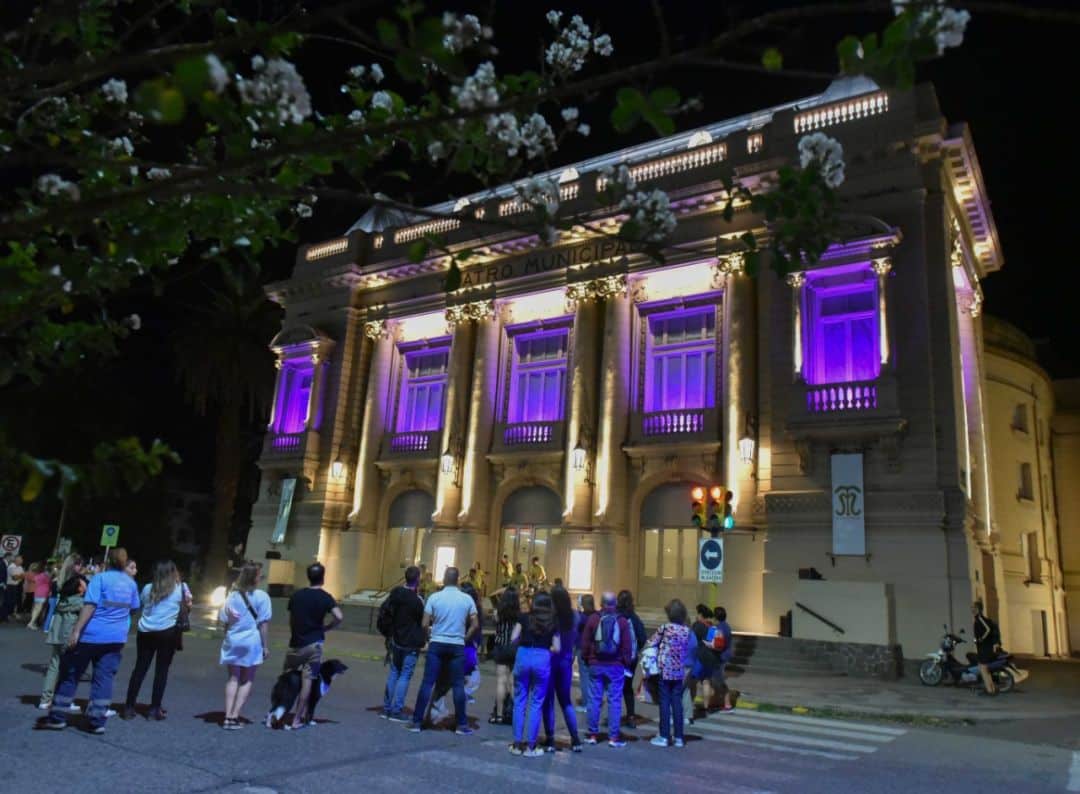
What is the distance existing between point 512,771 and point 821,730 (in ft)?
18.8

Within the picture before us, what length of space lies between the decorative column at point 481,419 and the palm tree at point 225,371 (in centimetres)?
1123

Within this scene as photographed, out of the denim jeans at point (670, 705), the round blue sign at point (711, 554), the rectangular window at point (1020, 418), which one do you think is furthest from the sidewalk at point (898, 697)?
the rectangular window at point (1020, 418)

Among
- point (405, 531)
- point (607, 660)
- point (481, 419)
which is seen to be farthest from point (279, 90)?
point (405, 531)

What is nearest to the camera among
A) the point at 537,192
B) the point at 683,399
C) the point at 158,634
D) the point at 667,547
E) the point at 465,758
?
the point at 537,192

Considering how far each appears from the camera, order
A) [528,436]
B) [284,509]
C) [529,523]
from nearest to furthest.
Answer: [528,436] < [529,523] < [284,509]

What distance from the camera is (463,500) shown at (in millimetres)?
28516

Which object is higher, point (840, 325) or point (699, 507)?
point (840, 325)

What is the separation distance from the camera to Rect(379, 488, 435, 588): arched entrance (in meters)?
30.4

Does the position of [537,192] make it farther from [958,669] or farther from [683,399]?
[683,399]

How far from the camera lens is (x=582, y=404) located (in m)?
26.6

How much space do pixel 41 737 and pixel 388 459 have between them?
22.5 m

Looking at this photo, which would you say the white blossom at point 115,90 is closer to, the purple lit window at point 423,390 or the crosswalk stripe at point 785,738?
the crosswalk stripe at point 785,738

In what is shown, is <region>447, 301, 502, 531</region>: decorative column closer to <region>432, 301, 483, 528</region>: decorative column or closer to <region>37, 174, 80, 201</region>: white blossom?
<region>432, 301, 483, 528</region>: decorative column

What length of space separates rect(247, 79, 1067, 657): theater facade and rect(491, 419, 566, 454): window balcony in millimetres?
81
